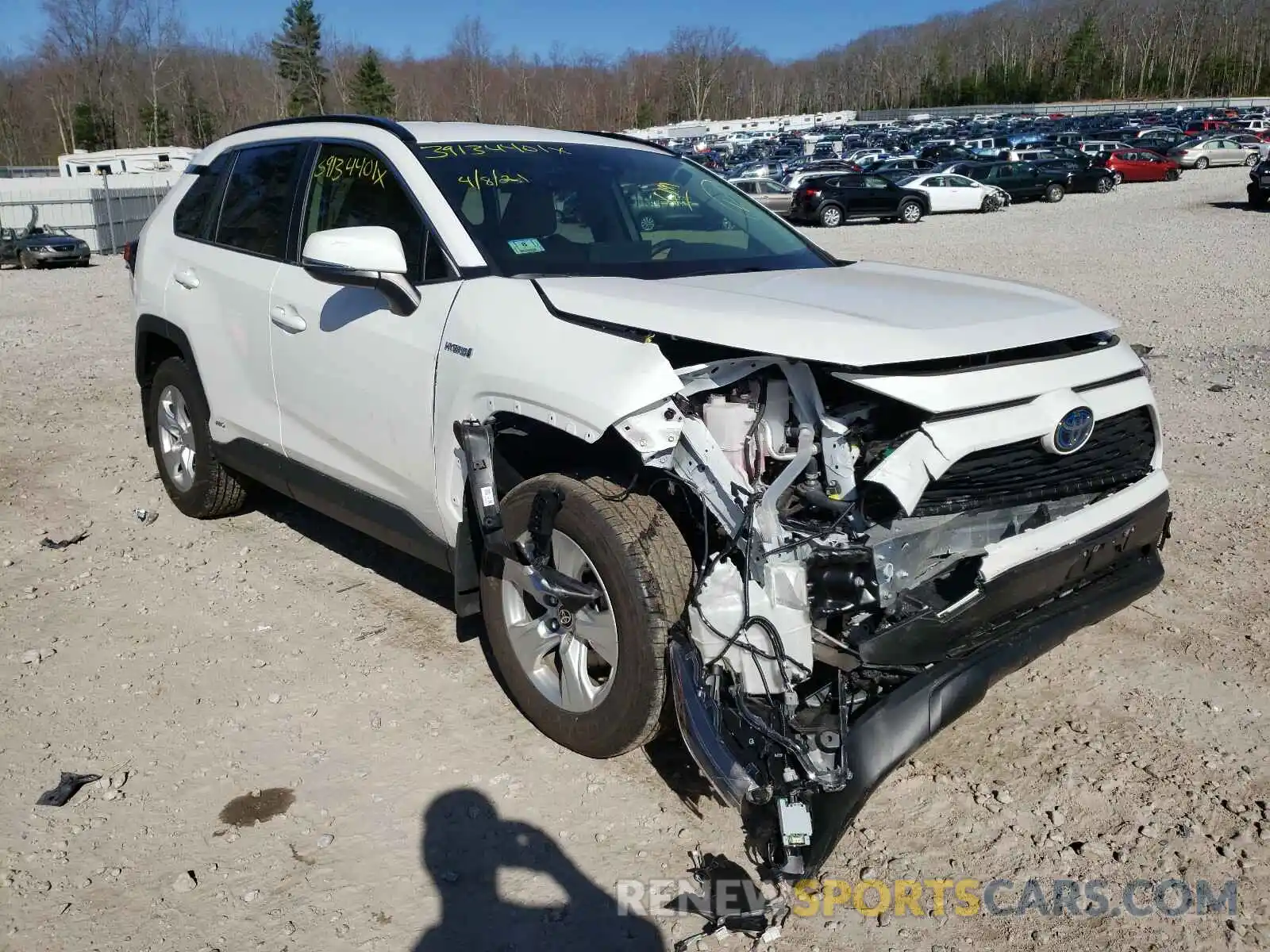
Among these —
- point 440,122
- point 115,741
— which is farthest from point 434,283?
point 115,741

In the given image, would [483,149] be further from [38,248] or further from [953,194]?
[953,194]

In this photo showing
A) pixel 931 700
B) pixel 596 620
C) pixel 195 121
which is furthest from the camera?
pixel 195 121

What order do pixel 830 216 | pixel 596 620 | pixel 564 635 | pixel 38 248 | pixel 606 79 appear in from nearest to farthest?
1. pixel 596 620
2. pixel 564 635
3. pixel 38 248
4. pixel 830 216
5. pixel 606 79

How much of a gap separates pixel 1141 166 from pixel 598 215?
1587 inches

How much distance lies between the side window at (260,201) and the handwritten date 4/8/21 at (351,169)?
245 millimetres

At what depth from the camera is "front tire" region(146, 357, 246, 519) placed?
16.9 feet

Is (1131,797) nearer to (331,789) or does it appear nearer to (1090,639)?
(1090,639)

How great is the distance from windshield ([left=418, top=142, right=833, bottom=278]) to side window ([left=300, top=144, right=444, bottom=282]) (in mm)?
161

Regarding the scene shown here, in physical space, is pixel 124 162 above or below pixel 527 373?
above

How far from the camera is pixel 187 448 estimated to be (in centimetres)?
549

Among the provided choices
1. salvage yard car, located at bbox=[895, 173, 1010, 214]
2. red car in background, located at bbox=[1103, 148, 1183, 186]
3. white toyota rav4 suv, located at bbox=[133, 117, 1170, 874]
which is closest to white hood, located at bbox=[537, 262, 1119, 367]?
white toyota rav4 suv, located at bbox=[133, 117, 1170, 874]

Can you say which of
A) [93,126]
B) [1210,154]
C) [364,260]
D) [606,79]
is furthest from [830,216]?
[606,79]

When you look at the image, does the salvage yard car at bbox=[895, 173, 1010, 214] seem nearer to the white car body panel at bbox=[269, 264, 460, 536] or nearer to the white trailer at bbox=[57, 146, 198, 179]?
the white car body panel at bbox=[269, 264, 460, 536]

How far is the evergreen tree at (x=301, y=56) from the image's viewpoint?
90.4 metres
